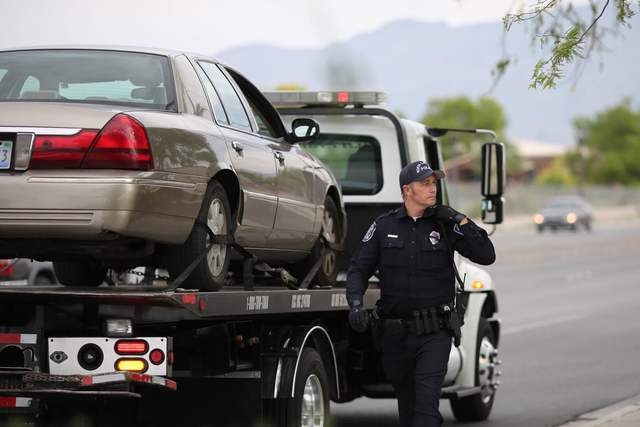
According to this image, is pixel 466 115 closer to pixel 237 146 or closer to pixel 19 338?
pixel 237 146

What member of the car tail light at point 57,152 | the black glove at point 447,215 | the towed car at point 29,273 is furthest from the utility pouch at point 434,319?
the towed car at point 29,273

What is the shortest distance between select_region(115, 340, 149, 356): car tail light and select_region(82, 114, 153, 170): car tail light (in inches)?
34.1

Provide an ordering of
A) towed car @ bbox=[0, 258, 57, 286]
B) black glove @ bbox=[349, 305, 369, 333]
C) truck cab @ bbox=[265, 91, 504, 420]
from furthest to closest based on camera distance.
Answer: towed car @ bbox=[0, 258, 57, 286] < truck cab @ bbox=[265, 91, 504, 420] < black glove @ bbox=[349, 305, 369, 333]

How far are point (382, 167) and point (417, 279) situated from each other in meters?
3.14

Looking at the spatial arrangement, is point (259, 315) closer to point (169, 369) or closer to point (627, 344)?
point (169, 369)

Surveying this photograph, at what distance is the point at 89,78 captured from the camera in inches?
314

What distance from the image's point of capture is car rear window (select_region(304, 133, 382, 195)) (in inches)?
455

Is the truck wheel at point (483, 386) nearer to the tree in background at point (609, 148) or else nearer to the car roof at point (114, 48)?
the car roof at point (114, 48)

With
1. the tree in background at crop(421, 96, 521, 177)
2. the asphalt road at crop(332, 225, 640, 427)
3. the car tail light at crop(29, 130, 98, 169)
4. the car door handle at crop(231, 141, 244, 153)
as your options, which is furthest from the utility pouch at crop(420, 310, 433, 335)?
the tree in background at crop(421, 96, 521, 177)

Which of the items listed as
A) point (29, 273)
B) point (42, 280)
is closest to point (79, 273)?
point (29, 273)

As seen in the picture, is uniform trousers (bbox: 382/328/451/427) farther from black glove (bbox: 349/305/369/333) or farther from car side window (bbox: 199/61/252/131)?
car side window (bbox: 199/61/252/131)

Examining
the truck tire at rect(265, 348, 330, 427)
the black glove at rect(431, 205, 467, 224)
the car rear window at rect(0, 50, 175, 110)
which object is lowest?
the truck tire at rect(265, 348, 330, 427)

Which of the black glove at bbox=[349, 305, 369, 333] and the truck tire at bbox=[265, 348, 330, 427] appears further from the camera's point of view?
the truck tire at bbox=[265, 348, 330, 427]

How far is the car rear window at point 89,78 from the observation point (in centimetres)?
789
